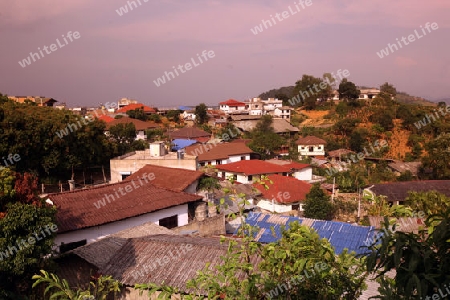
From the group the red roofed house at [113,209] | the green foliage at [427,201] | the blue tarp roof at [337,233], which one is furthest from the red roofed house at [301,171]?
the red roofed house at [113,209]

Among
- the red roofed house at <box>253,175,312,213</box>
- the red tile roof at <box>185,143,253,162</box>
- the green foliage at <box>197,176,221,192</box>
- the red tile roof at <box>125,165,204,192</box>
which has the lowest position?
the red roofed house at <box>253,175,312,213</box>

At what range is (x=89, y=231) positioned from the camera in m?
10.6

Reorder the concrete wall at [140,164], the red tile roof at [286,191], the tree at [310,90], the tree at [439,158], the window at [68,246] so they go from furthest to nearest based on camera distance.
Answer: the tree at [310,90] → the tree at [439,158] → the red tile roof at [286,191] → the concrete wall at [140,164] → the window at [68,246]

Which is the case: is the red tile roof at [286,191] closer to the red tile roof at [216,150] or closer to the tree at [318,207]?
the tree at [318,207]

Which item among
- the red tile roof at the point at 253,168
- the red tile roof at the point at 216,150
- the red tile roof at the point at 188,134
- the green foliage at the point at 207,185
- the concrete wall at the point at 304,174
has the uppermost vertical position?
the green foliage at the point at 207,185

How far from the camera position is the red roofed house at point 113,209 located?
34.2ft

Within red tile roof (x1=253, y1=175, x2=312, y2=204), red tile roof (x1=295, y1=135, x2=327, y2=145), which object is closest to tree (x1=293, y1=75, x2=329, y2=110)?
red tile roof (x1=295, y1=135, x2=327, y2=145)

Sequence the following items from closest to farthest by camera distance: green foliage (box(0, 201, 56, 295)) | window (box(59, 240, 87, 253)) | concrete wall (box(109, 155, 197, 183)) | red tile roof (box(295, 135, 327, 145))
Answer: green foliage (box(0, 201, 56, 295))
window (box(59, 240, 87, 253))
concrete wall (box(109, 155, 197, 183))
red tile roof (box(295, 135, 327, 145))

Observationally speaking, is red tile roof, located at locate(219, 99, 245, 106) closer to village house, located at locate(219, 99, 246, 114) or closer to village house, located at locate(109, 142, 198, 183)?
village house, located at locate(219, 99, 246, 114)

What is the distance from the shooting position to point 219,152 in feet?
107

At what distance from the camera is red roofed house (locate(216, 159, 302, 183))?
86.2ft

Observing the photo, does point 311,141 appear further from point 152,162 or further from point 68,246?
point 68,246

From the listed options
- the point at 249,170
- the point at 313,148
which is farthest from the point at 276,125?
the point at 249,170

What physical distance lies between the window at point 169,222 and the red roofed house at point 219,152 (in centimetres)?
1751
